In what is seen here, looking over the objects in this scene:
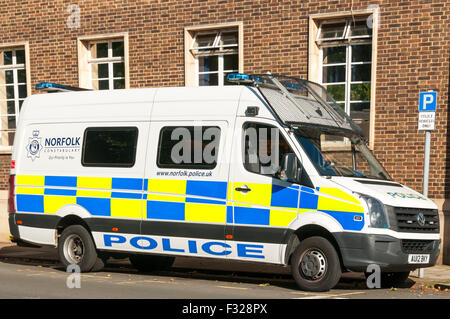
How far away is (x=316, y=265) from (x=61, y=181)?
4.23m

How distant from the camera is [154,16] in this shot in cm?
1631

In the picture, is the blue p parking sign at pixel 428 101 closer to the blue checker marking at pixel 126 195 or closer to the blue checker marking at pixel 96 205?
the blue checker marking at pixel 126 195

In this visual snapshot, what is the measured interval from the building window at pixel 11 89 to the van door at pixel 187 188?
8.60m

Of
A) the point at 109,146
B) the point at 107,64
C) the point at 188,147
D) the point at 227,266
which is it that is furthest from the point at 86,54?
the point at 188,147

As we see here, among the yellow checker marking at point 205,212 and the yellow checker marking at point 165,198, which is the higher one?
the yellow checker marking at point 165,198

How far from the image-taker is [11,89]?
18.7 metres

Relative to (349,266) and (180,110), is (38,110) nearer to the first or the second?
(180,110)

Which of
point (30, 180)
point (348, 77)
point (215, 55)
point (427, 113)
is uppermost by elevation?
point (215, 55)

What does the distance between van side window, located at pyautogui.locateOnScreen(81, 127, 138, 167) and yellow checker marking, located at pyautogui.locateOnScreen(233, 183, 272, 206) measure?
182 centimetres

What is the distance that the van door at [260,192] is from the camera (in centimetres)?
971

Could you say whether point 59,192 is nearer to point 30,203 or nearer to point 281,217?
point 30,203

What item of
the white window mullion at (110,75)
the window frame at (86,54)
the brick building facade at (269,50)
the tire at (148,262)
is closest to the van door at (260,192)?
the tire at (148,262)

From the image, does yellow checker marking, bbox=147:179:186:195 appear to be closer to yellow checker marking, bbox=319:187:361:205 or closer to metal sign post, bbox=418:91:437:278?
yellow checker marking, bbox=319:187:361:205
